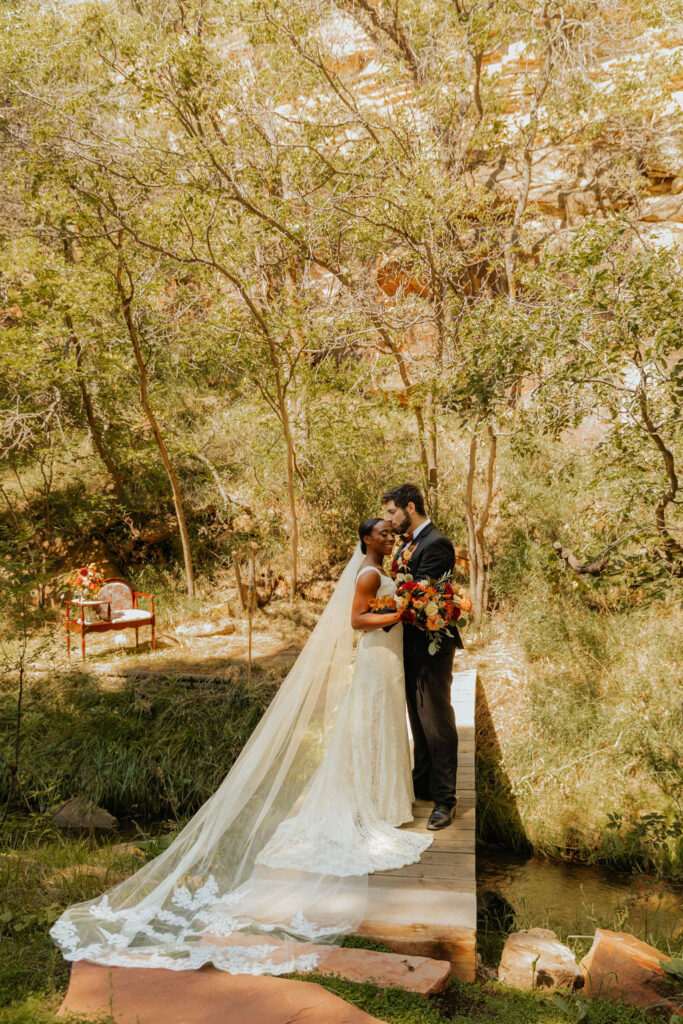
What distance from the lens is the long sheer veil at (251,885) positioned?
10.3ft

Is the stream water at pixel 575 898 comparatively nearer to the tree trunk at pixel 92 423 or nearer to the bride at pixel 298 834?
the bride at pixel 298 834

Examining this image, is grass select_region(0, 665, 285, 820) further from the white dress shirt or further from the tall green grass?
the white dress shirt

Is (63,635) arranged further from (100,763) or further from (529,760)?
(529,760)

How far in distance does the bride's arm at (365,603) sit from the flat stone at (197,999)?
1836mm

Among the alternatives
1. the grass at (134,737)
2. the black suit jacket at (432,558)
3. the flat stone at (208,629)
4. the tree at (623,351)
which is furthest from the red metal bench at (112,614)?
the tree at (623,351)

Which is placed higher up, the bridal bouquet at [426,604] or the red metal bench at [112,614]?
the bridal bouquet at [426,604]

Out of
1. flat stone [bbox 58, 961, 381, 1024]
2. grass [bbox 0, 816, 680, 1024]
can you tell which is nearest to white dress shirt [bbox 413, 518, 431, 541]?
grass [bbox 0, 816, 680, 1024]

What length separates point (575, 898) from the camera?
5.52 meters

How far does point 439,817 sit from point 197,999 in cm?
192

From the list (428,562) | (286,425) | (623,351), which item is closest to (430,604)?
(428,562)

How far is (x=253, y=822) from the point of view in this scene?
3.99m

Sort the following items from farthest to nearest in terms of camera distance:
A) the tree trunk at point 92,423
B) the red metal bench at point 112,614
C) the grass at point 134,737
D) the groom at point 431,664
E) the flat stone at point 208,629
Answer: the tree trunk at point 92,423 < the flat stone at point 208,629 < the red metal bench at point 112,614 < the grass at point 134,737 < the groom at point 431,664

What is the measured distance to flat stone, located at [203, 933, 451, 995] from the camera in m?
2.94

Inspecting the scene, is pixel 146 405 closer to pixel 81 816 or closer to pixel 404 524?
pixel 81 816
